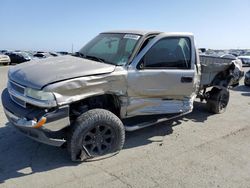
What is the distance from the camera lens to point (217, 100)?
6.60m

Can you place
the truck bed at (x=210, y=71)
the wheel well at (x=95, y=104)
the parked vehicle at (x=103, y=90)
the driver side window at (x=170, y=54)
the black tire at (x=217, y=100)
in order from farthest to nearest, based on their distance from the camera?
the black tire at (x=217, y=100) → the truck bed at (x=210, y=71) → the driver side window at (x=170, y=54) → the wheel well at (x=95, y=104) → the parked vehicle at (x=103, y=90)

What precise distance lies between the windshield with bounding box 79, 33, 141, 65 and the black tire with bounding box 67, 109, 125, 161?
3.35 ft

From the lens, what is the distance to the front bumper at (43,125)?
11.1 feet

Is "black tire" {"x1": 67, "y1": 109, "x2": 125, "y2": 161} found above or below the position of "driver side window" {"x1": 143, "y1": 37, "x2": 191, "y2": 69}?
below

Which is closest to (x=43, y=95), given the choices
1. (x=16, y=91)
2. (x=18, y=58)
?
(x=16, y=91)

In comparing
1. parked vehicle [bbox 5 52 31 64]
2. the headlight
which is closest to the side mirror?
the headlight

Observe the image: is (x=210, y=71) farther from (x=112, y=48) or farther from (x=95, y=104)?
(x=95, y=104)

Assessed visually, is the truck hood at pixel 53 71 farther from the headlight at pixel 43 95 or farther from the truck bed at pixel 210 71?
the truck bed at pixel 210 71

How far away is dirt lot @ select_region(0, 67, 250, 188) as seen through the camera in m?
3.38

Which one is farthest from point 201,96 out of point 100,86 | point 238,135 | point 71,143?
point 71,143

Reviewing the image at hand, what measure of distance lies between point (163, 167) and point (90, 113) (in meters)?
1.36

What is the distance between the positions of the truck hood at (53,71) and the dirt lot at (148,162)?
120 cm

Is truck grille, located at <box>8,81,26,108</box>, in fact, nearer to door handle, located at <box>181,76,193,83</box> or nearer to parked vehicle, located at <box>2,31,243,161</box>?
parked vehicle, located at <box>2,31,243,161</box>

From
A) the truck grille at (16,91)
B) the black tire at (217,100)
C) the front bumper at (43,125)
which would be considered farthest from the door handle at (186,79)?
the truck grille at (16,91)
